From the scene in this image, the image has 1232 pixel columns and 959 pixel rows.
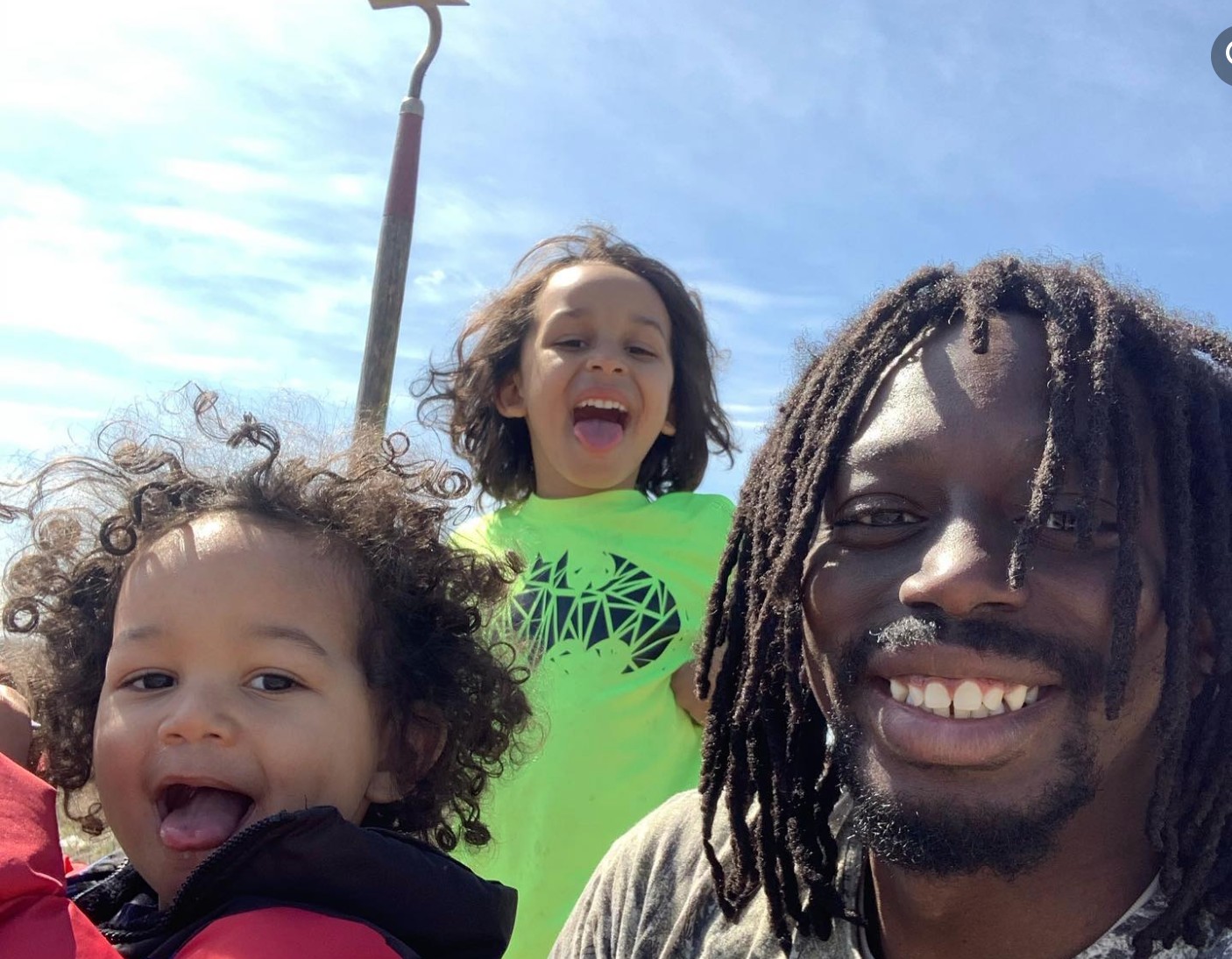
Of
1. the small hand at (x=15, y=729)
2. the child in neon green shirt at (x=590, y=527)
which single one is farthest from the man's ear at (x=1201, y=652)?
the small hand at (x=15, y=729)

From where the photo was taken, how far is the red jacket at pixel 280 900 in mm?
1478

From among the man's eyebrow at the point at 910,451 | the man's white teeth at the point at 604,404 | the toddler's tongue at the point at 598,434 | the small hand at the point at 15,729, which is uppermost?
the man's white teeth at the point at 604,404

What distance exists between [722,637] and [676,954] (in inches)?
23.1

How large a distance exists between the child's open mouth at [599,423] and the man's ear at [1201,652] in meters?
2.16

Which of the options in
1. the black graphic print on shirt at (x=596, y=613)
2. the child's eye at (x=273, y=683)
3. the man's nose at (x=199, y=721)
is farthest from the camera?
the black graphic print on shirt at (x=596, y=613)

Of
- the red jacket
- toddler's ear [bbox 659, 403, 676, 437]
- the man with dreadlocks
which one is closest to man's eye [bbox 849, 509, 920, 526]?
the man with dreadlocks

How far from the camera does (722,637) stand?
7.04 feet

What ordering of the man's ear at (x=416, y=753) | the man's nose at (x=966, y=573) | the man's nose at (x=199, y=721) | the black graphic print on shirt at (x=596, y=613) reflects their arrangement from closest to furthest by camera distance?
1. the man's nose at (x=966, y=573)
2. the man's nose at (x=199, y=721)
3. the man's ear at (x=416, y=753)
4. the black graphic print on shirt at (x=596, y=613)

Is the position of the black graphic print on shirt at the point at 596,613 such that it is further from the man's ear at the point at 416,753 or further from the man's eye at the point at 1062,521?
the man's eye at the point at 1062,521

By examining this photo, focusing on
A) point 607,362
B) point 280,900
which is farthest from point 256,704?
point 607,362

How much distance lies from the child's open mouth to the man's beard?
206 centimetres

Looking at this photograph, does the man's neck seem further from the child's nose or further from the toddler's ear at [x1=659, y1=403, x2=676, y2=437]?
the toddler's ear at [x1=659, y1=403, x2=676, y2=437]

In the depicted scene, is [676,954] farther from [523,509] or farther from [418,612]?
[523,509]

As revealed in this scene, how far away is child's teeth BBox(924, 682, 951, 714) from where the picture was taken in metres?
1.63
